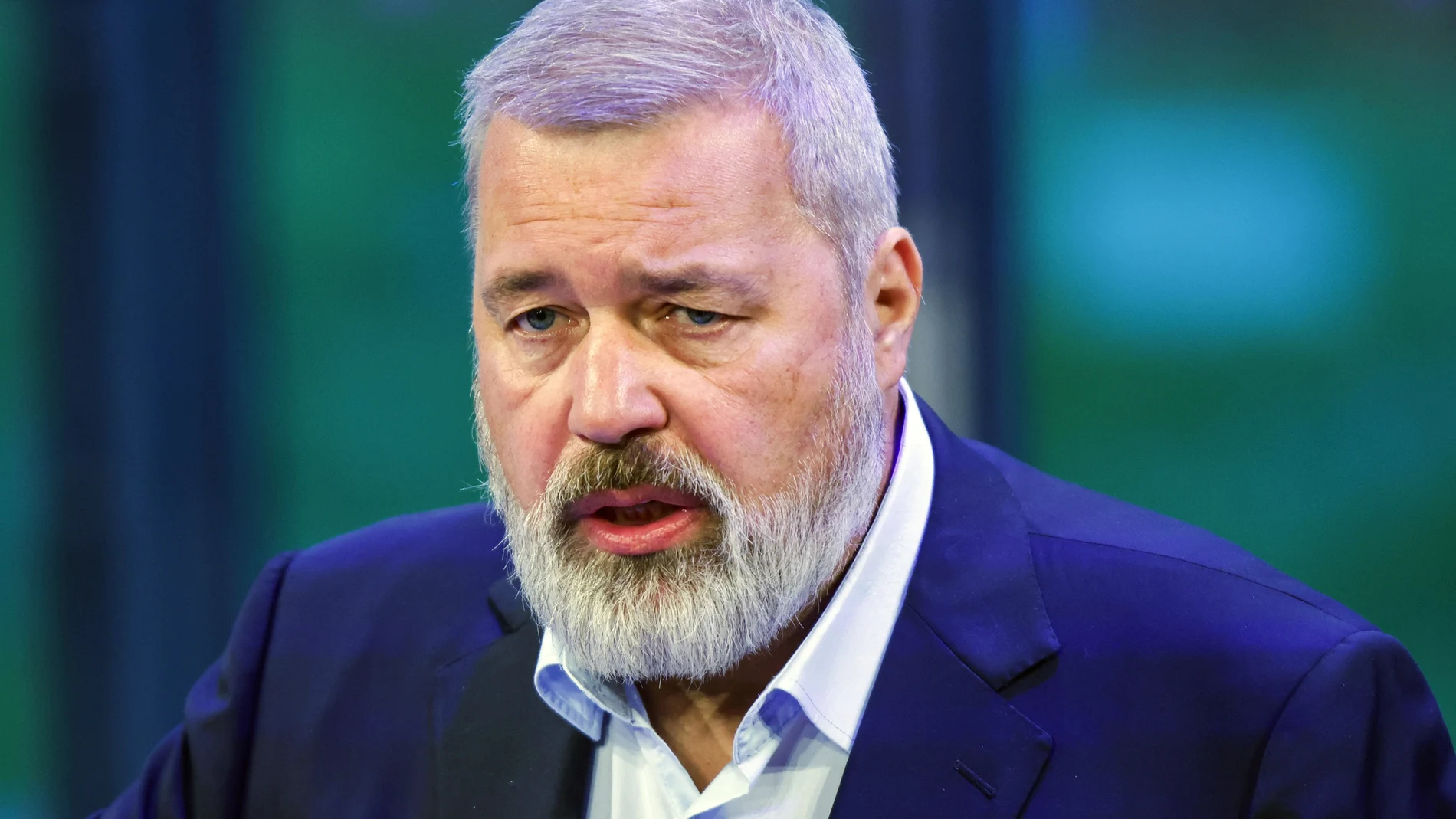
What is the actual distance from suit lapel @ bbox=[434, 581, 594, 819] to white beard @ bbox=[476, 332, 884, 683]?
103 mm

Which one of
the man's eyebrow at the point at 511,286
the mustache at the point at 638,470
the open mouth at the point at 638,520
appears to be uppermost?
the man's eyebrow at the point at 511,286

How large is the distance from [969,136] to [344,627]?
1098 mm

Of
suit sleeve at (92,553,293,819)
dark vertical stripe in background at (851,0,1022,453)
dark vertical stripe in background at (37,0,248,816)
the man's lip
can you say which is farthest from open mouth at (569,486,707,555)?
dark vertical stripe in background at (37,0,248,816)

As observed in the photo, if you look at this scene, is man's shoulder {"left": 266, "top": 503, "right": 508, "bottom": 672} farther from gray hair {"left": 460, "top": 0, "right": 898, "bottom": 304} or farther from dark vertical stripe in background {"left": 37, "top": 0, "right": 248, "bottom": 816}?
dark vertical stripe in background {"left": 37, "top": 0, "right": 248, "bottom": 816}

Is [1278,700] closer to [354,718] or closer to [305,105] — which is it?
[354,718]

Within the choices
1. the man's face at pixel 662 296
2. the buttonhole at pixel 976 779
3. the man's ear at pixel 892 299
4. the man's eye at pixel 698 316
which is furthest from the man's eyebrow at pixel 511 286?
the buttonhole at pixel 976 779

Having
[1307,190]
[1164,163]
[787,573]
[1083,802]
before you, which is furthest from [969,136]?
[1083,802]

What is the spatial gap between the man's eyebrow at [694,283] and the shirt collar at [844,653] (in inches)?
11.3

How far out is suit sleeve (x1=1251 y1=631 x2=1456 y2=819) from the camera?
1137mm

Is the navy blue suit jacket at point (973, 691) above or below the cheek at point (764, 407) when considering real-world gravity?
below

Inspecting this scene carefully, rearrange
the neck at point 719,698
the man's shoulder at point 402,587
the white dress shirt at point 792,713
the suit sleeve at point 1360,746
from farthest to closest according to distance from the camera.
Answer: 1. the man's shoulder at point 402,587
2. the neck at point 719,698
3. the white dress shirt at point 792,713
4. the suit sleeve at point 1360,746

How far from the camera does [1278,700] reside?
1.19m

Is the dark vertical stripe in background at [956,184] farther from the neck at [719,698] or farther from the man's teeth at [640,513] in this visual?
the man's teeth at [640,513]

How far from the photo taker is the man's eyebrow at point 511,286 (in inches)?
47.0
